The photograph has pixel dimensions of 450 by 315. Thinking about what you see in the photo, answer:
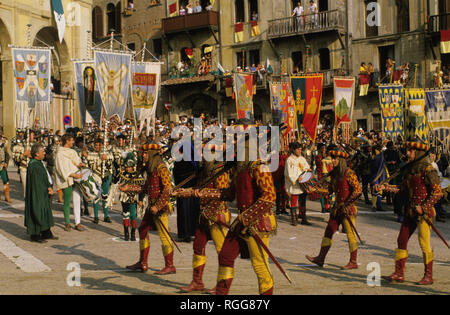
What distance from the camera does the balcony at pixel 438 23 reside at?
32.6 m

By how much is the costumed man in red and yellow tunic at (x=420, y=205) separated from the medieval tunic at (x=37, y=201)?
6.49m

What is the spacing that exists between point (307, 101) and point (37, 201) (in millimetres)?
9318

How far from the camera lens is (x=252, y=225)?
6.25 meters

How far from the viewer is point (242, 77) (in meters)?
24.5

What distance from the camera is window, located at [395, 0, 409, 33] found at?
3456cm

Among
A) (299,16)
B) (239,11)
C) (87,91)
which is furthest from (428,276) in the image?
(239,11)

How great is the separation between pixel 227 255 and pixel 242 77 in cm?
1872

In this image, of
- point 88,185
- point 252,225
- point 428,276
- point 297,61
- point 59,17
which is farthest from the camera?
point 297,61

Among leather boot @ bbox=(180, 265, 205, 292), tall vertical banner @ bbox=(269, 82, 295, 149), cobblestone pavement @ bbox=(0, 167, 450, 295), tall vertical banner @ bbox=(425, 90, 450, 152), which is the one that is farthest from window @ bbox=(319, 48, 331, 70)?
leather boot @ bbox=(180, 265, 205, 292)

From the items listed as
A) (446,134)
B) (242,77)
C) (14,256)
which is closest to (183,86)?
(242,77)

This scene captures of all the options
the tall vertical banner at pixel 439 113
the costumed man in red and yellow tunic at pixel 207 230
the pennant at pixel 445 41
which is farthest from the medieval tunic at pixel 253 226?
the pennant at pixel 445 41

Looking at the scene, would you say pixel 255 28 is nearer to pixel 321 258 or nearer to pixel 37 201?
pixel 37 201

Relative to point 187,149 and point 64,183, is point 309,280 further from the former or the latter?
point 64,183

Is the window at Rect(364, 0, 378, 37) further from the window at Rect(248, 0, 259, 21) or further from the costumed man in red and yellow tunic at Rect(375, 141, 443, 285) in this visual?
the costumed man in red and yellow tunic at Rect(375, 141, 443, 285)
